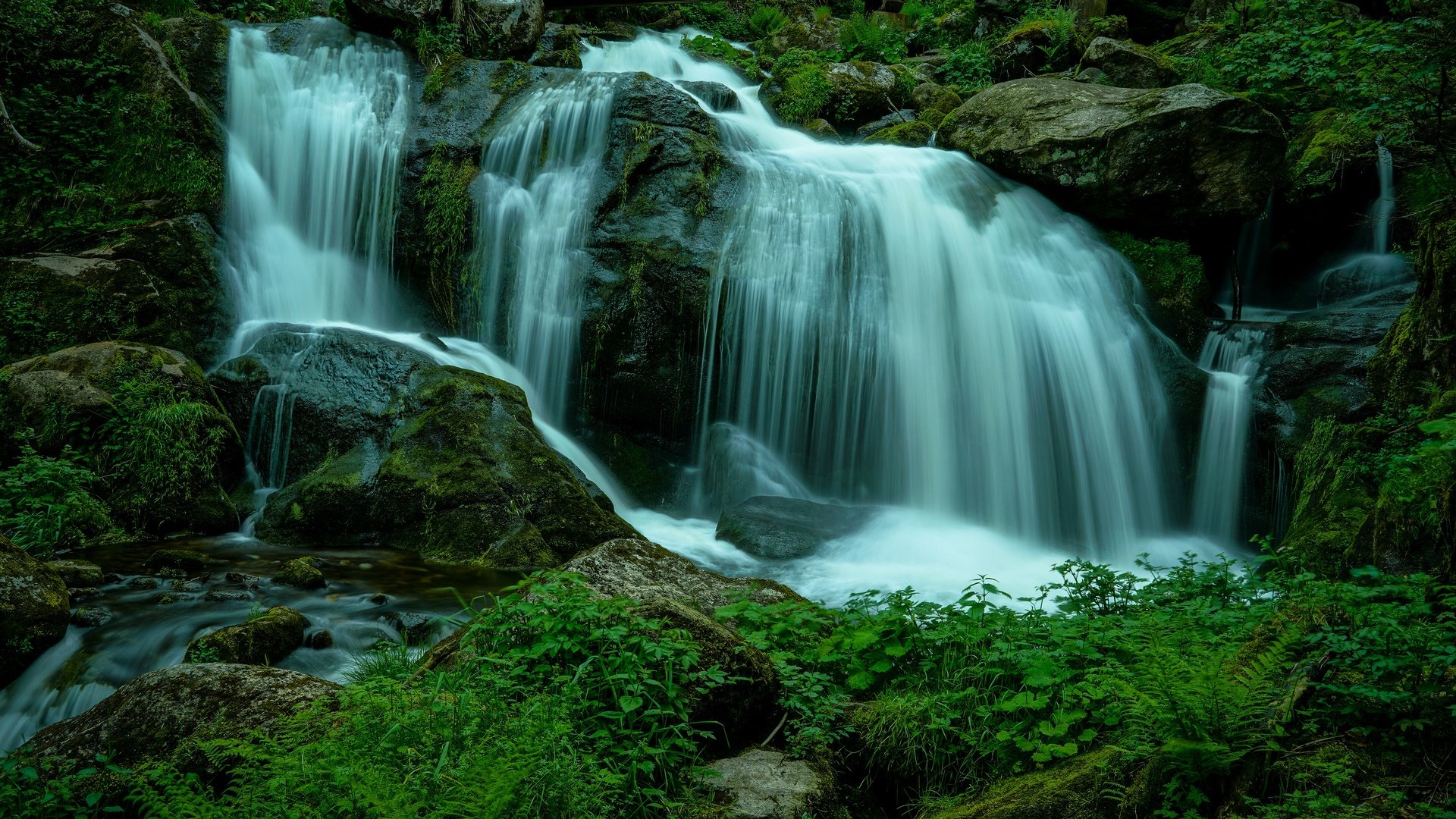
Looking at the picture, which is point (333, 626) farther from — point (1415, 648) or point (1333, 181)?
point (1333, 181)

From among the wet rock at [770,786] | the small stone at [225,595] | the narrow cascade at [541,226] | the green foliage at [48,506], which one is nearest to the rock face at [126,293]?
the green foliage at [48,506]

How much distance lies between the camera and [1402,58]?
482 cm

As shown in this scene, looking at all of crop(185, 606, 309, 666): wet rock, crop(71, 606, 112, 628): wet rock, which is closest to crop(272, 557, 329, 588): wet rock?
crop(185, 606, 309, 666): wet rock

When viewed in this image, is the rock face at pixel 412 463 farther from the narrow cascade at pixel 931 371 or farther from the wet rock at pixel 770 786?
the wet rock at pixel 770 786

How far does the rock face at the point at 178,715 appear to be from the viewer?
3.01 meters

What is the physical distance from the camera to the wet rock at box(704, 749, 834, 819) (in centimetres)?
286

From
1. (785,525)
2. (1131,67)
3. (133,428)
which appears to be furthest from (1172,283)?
(133,428)

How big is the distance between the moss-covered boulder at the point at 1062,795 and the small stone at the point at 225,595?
4.65 m

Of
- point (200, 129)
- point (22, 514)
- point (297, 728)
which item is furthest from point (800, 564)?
point (200, 129)

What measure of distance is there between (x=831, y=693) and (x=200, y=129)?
10930 mm

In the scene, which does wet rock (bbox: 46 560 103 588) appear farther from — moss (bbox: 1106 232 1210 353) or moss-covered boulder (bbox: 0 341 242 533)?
moss (bbox: 1106 232 1210 353)

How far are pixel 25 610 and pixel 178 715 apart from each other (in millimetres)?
2173

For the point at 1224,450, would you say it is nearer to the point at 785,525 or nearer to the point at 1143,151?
the point at 1143,151

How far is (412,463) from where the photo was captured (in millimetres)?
7574
